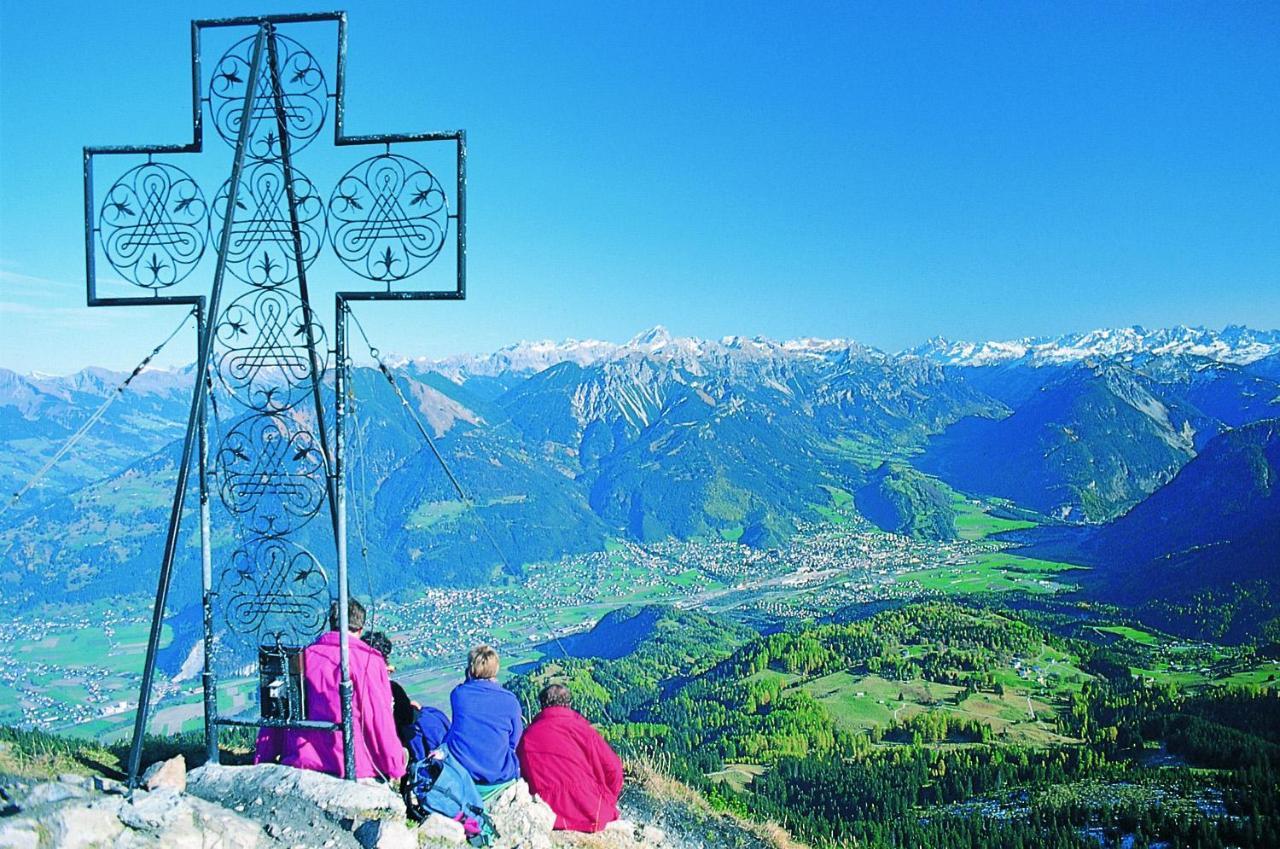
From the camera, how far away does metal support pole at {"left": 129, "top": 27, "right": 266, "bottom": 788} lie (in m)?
8.66

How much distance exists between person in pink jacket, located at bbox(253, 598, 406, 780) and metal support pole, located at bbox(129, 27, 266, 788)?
5.03 ft

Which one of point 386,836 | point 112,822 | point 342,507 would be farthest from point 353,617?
point 112,822

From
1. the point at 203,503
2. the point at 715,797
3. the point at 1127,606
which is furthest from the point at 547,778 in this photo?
the point at 1127,606

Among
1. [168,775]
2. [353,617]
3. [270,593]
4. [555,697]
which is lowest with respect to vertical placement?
[168,775]

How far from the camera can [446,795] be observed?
8875mm

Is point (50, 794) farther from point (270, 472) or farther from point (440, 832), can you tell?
point (270, 472)

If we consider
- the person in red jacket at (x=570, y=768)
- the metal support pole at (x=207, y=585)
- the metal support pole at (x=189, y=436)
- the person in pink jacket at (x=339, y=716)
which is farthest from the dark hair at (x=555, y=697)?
the metal support pole at (x=189, y=436)

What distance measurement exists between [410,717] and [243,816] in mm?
2994

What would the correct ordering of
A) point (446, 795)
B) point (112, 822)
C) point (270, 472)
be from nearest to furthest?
point (112, 822)
point (446, 795)
point (270, 472)

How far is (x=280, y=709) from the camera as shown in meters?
9.70

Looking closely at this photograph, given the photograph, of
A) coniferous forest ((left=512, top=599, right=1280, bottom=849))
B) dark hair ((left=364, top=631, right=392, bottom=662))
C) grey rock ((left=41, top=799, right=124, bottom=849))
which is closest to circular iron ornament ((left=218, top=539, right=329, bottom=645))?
dark hair ((left=364, top=631, right=392, bottom=662))

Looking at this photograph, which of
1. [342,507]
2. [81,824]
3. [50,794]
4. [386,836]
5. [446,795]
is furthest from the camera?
[342,507]

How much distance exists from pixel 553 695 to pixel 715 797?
7384mm

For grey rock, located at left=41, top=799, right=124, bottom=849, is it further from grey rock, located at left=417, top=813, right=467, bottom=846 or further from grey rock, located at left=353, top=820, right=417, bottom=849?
grey rock, located at left=417, top=813, right=467, bottom=846
